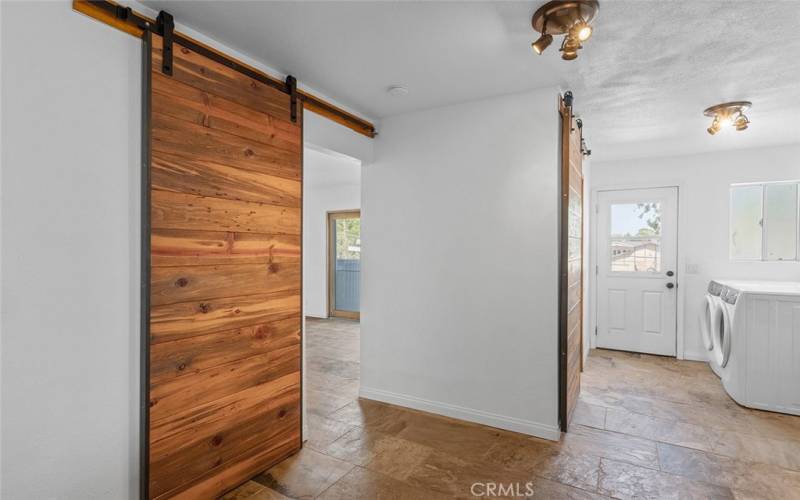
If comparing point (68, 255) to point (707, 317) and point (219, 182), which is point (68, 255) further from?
point (707, 317)

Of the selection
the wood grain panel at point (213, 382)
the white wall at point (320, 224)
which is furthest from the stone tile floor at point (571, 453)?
the white wall at point (320, 224)

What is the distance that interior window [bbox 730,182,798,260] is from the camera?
4.37 m

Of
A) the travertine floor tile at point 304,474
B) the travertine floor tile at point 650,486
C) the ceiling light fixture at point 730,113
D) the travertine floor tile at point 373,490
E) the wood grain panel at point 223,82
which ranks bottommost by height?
the travertine floor tile at point 373,490

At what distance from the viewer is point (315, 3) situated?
6.06 feet

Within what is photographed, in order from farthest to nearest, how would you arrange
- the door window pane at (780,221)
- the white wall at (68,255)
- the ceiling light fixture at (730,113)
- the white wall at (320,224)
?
the white wall at (320,224)
the door window pane at (780,221)
the ceiling light fixture at (730,113)
the white wall at (68,255)

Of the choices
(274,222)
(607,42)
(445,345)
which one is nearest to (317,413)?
(445,345)

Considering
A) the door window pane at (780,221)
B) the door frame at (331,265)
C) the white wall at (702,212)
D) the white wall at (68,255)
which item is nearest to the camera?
the white wall at (68,255)

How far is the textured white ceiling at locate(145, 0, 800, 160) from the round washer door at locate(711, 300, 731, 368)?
5.65 feet

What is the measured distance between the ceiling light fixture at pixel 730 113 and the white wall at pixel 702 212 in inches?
65.0

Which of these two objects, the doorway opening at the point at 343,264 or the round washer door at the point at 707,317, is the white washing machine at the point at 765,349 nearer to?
the round washer door at the point at 707,317

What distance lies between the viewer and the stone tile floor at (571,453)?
7.35ft

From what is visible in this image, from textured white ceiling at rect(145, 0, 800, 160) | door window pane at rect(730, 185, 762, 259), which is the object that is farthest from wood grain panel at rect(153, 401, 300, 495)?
door window pane at rect(730, 185, 762, 259)

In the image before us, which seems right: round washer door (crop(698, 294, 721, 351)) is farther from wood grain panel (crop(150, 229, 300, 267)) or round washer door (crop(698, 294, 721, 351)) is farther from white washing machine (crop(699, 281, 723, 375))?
wood grain panel (crop(150, 229, 300, 267))

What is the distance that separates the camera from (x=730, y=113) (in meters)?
3.09
